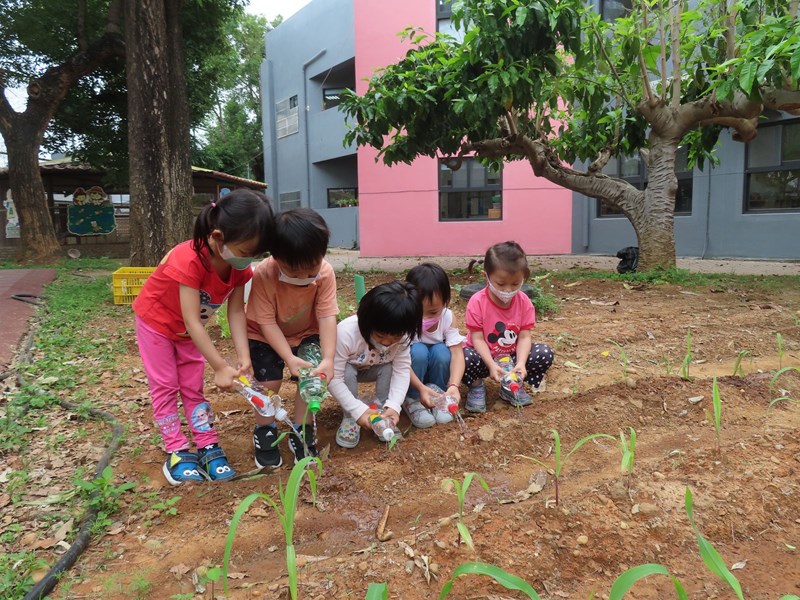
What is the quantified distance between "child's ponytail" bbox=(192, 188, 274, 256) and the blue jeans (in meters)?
0.99

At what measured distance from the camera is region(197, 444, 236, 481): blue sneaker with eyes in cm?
220

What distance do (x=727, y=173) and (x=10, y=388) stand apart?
10.7 metres

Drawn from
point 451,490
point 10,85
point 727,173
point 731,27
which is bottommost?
point 451,490

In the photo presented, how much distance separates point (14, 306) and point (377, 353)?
5.23 metres

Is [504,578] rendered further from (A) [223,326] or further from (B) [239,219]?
(A) [223,326]

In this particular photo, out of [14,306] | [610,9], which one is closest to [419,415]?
[14,306]

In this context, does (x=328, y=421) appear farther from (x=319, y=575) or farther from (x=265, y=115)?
(x=265, y=115)

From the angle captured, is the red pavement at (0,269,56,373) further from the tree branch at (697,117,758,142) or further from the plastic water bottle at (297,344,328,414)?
the tree branch at (697,117,758,142)

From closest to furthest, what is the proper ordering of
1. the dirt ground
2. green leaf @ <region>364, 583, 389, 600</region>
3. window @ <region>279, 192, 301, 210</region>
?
green leaf @ <region>364, 583, 389, 600</region>, the dirt ground, window @ <region>279, 192, 301, 210</region>

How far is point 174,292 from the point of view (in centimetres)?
223

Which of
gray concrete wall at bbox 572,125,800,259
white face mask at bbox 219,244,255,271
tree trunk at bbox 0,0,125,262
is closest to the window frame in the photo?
gray concrete wall at bbox 572,125,800,259

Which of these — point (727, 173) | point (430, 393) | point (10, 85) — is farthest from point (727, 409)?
point (10, 85)

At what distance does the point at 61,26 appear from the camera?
1180 cm

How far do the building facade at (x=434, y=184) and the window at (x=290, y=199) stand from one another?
0.20ft
